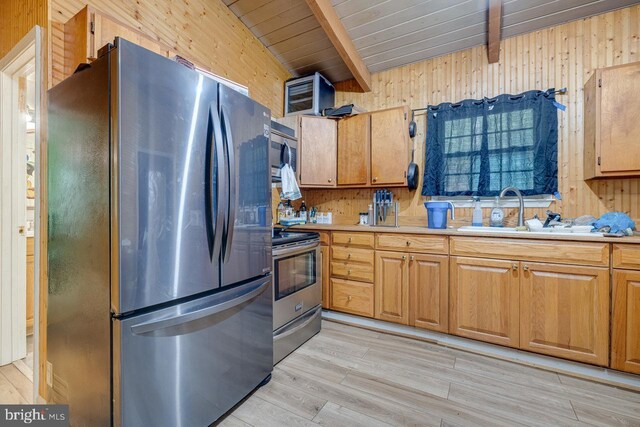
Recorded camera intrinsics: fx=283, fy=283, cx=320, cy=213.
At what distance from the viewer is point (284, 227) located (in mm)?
2994

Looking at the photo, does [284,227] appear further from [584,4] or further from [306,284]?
[584,4]

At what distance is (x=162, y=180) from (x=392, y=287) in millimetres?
2101

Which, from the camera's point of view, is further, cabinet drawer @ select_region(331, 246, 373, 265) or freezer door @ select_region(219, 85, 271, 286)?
cabinet drawer @ select_region(331, 246, 373, 265)

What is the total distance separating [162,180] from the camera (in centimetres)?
120

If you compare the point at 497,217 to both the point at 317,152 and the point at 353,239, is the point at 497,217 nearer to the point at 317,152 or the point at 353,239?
the point at 353,239

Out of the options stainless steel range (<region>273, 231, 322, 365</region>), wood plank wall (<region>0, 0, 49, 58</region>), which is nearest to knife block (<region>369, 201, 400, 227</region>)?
stainless steel range (<region>273, 231, 322, 365</region>)

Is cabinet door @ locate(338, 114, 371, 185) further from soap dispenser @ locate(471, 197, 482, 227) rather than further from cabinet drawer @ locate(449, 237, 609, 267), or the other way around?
cabinet drawer @ locate(449, 237, 609, 267)

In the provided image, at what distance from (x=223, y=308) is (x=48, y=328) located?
95 cm

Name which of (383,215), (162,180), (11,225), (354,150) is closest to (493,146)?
(383,215)

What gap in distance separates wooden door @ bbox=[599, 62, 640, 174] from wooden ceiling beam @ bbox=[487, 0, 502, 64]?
0.87 m

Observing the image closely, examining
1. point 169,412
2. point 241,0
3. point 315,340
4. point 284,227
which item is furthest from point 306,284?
point 241,0

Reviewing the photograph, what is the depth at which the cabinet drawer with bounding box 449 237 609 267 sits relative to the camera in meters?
1.90

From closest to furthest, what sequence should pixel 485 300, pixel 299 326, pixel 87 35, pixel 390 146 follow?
pixel 87 35
pixel 485 300
pixel 299 326
pixel 390 146

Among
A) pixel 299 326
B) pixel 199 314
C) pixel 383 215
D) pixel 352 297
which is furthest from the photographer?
pixel 383 215
